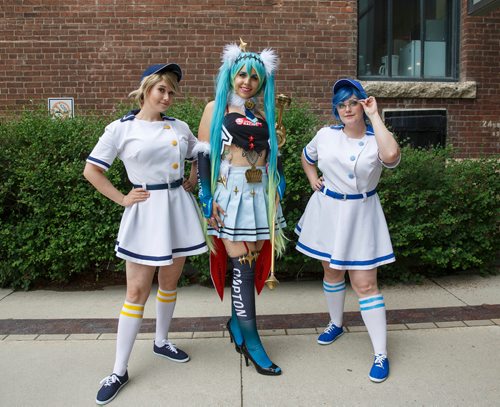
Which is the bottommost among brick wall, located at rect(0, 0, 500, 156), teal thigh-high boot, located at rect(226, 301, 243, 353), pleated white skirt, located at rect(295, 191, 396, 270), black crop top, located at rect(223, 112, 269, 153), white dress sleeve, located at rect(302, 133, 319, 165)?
teal thigh-high boot, located at rect(226, 301, 243, 353)

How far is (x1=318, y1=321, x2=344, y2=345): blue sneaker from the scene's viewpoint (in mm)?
3484

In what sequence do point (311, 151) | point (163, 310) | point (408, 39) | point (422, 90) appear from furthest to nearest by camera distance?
point (408, 39), point (422, 90), point (311, 151), point (163, 310)

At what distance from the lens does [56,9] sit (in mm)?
7129

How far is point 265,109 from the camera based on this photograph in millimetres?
3107

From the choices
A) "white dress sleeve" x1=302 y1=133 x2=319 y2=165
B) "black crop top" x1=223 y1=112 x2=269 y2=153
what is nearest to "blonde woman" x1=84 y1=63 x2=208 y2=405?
"black crop top" x1=223 y1=112 x2=269 y2=153

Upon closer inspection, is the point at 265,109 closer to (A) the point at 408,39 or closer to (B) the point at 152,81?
(B) the point at 152,81

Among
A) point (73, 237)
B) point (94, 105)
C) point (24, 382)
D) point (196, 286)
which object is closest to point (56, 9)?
point (94, 105)

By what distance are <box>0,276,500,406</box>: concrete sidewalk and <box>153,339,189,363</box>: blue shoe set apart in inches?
1.8

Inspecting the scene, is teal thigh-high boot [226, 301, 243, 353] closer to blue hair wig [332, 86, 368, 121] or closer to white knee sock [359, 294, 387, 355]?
white knee sock [359, 294, 387, 355]

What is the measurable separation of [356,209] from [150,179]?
133cm

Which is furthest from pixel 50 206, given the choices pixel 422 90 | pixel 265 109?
pixel 422 90

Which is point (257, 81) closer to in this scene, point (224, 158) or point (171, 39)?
point (224, 158)

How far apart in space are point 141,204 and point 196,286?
2.18 meters

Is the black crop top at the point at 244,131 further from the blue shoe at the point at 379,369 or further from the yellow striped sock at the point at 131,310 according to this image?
the blue shoe at the point at 379,369
